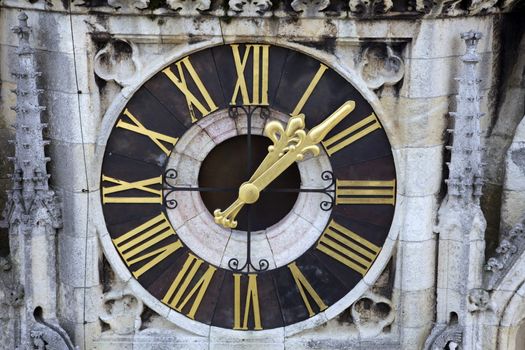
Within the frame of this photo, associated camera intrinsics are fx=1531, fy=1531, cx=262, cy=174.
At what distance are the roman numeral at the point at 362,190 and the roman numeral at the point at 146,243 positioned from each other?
139 centimetres

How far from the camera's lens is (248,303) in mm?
12664

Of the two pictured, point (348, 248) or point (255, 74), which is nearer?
point (255, 74)

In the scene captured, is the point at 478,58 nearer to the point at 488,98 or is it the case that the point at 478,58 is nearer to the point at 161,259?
the point at 488,98

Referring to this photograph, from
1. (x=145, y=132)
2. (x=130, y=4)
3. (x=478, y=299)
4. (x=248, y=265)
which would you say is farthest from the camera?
(x=248, y=265)

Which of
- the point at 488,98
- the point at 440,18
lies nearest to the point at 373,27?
the point at 440,18

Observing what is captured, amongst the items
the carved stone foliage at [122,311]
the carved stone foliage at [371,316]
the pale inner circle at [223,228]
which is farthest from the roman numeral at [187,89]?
the carved stone foliage at [371,316]

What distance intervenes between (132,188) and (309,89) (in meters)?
1.65

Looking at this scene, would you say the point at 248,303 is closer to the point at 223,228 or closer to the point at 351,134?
the point at 223,228

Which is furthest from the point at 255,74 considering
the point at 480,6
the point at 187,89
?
the point at 480,6

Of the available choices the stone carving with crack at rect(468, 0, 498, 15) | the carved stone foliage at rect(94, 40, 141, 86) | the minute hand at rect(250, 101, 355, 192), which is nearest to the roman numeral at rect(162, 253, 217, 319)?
the minute hand at rect(250, 101, 355, 192)

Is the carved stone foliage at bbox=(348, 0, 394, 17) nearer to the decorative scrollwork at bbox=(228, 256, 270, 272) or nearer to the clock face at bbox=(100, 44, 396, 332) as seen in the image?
the clock face at bbox=(100, 44, 396, 332)

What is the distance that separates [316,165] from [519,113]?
1.79m

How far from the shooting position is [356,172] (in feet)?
40.7

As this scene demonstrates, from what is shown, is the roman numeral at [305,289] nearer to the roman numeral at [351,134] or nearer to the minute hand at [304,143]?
the minute hand at [304,143]
